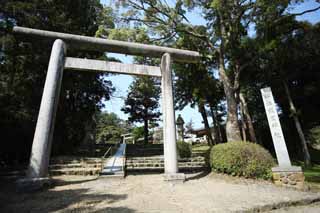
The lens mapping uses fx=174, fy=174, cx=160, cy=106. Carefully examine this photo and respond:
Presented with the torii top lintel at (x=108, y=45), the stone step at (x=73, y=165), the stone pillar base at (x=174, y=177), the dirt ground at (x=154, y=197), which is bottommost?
the dirt ground at (x=154, y=197)

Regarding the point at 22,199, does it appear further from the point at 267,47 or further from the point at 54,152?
the point at 267,47

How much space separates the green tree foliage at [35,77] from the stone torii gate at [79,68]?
100 centimetres

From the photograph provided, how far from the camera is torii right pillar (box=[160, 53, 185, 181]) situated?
238 inches

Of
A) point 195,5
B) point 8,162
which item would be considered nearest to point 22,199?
point 8,162

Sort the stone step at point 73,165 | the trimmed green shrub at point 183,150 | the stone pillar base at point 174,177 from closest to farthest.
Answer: the stone pillar base at point 174,177 → the stone step at point 73,165 → the trimmed green shrub at point 183,150

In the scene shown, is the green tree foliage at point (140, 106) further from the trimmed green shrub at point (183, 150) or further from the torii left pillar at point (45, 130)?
the torii left pillar at point (45, 130)

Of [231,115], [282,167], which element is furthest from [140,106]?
[282,167]

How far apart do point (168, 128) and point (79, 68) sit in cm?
397

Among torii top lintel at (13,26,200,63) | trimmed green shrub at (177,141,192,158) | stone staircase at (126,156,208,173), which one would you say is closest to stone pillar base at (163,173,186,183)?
stone staircase at (126,156,208,173)

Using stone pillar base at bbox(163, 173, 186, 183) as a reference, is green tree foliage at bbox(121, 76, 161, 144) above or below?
above

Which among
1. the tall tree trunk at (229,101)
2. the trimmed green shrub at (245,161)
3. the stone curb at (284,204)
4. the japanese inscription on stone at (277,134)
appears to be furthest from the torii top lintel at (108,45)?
the stone curb at (284,204)

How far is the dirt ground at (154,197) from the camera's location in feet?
12.0

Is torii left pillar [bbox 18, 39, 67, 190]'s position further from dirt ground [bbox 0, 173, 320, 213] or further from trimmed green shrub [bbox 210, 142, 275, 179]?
trimmed green shrub [bbox 210, 142, 275, 179]

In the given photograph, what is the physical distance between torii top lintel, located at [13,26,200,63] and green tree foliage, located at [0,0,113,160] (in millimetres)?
649
